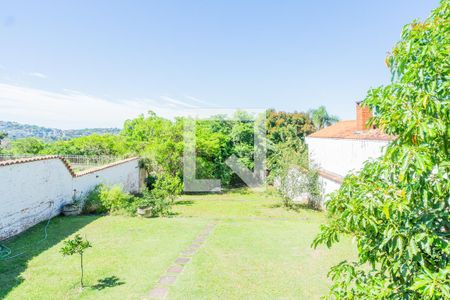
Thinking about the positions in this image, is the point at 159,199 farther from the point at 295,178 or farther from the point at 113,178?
the point at 295,178

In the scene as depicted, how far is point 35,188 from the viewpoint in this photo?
43.1 feet

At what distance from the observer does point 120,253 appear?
9562 millimetres

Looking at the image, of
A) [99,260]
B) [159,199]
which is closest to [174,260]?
[99,260]

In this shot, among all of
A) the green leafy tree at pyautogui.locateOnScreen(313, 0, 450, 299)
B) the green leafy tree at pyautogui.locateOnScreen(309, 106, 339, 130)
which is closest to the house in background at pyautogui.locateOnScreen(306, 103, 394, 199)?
the green leafy tree at pyautogui.locateOnScreen(313, 0, 450, 299)

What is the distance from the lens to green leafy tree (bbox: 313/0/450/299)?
2.29 meters

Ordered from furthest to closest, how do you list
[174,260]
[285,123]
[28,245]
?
[285,123] → [28,245] → [174,260]

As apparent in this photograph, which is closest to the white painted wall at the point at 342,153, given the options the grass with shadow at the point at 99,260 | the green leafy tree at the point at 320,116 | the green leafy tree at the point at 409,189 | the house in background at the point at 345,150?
the house in background at the point at 345,150

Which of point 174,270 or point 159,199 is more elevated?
point 159,199

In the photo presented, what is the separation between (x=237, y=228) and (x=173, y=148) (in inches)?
513

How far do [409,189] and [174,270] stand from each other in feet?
24.4

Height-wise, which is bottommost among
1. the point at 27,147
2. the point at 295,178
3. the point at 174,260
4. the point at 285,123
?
the point at 174,260

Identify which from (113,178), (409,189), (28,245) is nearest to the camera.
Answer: (409,189)

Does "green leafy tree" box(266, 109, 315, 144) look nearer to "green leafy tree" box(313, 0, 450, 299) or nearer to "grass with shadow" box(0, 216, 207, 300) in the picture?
"grass with shadow" box(0, 216, 207, 300)

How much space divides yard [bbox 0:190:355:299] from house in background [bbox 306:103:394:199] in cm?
556
